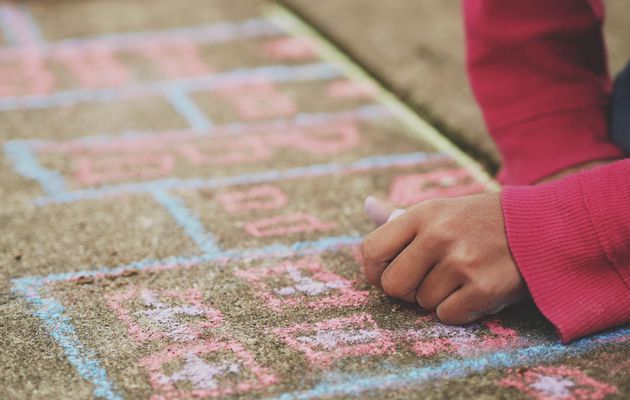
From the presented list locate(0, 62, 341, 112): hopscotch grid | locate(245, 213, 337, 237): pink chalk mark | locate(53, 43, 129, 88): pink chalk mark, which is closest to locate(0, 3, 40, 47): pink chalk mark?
locate(53, 43, 129, 88): pink chalk mark

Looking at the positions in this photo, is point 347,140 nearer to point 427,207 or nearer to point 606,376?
point 427,207

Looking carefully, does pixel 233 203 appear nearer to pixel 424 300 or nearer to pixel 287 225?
pixel 287 225

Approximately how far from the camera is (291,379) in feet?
3.72

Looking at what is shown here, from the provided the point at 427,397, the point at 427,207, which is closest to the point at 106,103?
the point at 427,207

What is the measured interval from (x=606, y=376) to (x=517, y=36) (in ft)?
2.44

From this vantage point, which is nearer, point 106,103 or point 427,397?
point 427,397

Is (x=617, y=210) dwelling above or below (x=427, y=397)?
above

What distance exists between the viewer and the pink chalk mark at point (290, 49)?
245cm

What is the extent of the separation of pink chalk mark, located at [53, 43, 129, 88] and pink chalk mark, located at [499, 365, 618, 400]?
145 cm

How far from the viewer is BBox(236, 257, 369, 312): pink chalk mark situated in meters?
1.32

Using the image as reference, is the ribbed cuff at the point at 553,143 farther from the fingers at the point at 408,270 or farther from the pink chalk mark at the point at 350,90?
the pink chalk mark at the point at 350,90

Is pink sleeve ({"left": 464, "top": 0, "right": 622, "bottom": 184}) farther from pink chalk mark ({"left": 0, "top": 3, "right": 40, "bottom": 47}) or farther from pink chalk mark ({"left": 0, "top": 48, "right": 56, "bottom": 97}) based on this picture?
pink chalk mark ({"left": 0, "top": 3, "right": 40, "bottom": 47})

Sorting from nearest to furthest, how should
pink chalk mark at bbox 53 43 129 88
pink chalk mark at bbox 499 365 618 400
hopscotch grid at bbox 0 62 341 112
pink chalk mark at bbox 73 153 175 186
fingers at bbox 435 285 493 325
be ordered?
pink chalk mark at bbox 499 365 618 400 → fingers at bbox 435 285 493 325 → pink chalk mark at bbox 73 153 175 186 → hopscotch grid at bbox 0 62 341 112 → pink chalk mark at bbox 53 43 129 88

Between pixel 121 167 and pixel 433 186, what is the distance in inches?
25.3
